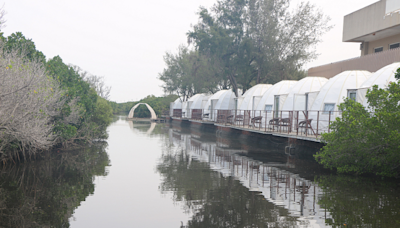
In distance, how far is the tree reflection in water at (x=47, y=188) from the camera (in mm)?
7387

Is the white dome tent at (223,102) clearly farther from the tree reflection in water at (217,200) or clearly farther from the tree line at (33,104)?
the tree reflection in water at (217,200)

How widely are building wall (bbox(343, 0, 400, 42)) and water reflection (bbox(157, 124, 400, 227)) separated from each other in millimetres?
13766

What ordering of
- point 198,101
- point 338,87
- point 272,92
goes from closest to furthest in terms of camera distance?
point 338,87 < point 272,92 < point 198,101

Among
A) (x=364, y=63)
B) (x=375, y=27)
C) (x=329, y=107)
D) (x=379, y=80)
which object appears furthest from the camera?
(x=375, y=27)

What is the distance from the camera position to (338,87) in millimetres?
19062

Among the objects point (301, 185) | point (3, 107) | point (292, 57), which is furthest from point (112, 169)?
point (292, 57)

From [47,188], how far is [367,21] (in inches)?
950

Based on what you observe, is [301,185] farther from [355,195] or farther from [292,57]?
[292,57]

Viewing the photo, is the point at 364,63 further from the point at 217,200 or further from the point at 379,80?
the point at 217,200

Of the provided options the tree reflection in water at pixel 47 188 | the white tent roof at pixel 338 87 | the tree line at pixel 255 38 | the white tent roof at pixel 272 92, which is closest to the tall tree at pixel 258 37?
the tree line at pixel 255 38

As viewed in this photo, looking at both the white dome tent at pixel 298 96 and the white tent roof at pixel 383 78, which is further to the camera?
the white dome tent at pixel 298 96

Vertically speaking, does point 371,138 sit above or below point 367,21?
below

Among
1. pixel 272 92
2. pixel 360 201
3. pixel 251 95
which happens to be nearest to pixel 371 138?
pixel 360 201

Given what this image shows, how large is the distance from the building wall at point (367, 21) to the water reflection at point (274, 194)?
1377 cm
